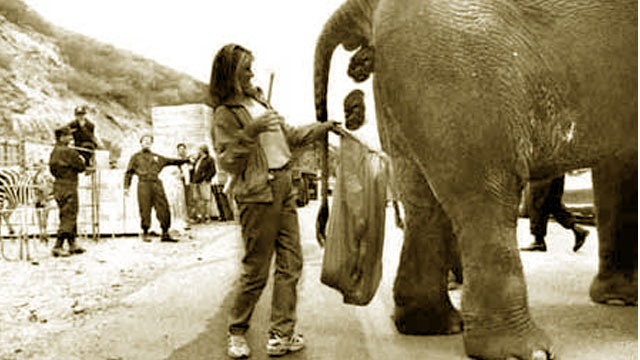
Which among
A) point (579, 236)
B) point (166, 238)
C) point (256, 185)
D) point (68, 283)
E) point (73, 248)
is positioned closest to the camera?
point (256, 185)

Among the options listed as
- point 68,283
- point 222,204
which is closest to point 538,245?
point 68,283

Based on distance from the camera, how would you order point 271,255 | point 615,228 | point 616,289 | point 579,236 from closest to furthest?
point 271,255 → point 616,289 → point 615,228 → point 579,236

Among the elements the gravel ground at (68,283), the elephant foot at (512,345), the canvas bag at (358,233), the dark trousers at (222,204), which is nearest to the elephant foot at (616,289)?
the elephant foot at (512,345)

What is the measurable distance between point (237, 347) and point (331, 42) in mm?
1573

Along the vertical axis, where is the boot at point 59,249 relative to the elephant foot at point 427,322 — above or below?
below

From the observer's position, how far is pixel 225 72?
8.55 feet

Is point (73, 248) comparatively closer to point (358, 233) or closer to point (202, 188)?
point (202, 188)

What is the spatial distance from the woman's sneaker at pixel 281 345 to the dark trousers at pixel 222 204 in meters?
9.49

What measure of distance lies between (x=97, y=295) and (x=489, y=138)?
332 centimetres

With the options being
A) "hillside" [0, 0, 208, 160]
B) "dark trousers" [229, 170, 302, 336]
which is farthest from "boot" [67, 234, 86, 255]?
"dark trousers" [229, 170, 302, 336]

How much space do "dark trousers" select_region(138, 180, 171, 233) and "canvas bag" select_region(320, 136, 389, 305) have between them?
646cm

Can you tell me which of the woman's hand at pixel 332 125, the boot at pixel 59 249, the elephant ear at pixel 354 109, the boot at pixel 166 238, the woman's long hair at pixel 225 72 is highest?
the woman's long hair at pixel 225 72

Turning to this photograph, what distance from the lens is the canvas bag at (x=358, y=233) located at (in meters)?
2.47

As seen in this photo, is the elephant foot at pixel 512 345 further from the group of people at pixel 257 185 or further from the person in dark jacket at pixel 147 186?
the person in dark jacket at pixel 147 186
